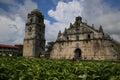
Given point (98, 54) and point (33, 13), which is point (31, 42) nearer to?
point (33, 13)

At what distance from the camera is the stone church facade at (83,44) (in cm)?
4388

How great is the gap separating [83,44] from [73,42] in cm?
283

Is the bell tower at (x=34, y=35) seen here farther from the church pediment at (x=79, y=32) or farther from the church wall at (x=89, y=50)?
the church pediment at (x=79, y=32)

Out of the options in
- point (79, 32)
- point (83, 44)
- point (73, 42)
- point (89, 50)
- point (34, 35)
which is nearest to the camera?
point (89, 50)

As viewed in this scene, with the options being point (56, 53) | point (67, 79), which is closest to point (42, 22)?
point (56, 53)

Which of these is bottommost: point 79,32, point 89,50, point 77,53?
point 77,53

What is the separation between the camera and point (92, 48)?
150ft

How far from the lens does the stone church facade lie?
144 feet

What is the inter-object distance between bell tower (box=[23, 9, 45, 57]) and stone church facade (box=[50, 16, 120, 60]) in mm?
4922

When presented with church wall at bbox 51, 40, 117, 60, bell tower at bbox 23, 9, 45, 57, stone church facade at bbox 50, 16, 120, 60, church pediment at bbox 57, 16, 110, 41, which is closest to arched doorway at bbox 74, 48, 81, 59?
stone church facade at bbox 50, 16, 120, 60

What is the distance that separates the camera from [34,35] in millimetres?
52250

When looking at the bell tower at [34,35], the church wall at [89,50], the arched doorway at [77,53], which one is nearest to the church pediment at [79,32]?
the church wall at [89,50]

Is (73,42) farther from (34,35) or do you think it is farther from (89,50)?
(34,35)

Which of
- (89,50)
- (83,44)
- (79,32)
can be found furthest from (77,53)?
(79,32)
